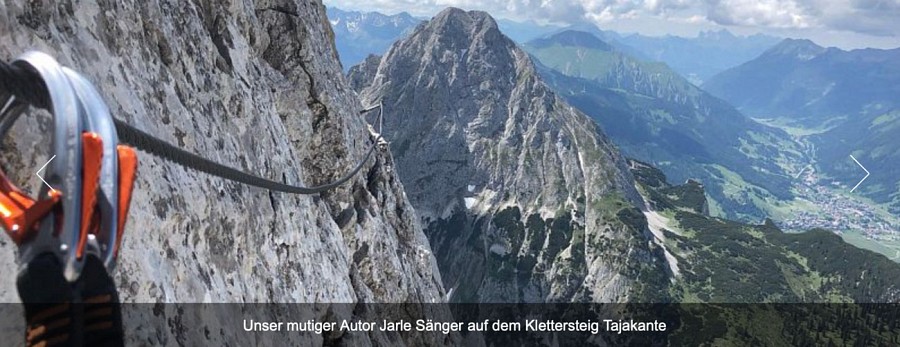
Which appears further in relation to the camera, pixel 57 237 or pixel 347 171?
pixel 347 171

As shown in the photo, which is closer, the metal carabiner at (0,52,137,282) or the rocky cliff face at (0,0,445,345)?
the metal carabiner at (0,52,137,282)

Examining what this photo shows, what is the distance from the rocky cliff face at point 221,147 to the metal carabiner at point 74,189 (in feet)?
9.72

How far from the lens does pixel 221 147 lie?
1362cm

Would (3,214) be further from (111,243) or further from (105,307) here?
(105,307)

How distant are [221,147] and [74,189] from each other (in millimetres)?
11040

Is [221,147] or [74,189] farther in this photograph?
[221,147]

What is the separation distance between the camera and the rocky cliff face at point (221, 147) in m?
7.98

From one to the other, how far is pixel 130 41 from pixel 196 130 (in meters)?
2.51

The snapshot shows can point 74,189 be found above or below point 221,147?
above

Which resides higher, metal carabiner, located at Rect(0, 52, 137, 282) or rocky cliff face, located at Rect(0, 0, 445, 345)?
metal carabiner, located at Rect(0, 52, 137, 282)

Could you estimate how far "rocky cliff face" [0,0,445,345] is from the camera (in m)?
7.98

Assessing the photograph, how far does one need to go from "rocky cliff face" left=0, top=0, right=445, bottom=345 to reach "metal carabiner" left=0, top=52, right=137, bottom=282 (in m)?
2.96

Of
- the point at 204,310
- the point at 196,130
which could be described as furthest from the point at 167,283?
the point at 196,130

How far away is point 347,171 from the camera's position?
26844mm
